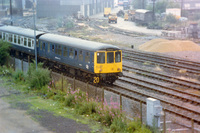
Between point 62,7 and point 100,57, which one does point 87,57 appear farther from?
point 62,7

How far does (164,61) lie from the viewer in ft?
101

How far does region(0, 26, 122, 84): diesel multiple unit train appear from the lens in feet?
69.7

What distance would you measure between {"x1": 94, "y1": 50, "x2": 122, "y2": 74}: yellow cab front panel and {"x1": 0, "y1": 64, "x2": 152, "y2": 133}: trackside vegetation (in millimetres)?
2780

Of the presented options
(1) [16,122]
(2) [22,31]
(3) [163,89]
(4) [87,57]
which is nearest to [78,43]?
(4) [87,57]

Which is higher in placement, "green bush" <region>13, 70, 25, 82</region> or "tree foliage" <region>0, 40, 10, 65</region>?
"tree foliage" <region>0, 40, 10, 65</region>

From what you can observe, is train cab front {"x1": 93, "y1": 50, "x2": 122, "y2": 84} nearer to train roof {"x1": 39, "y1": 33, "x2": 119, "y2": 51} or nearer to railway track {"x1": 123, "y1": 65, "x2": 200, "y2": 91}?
train roof {"x1": 39, "y1": 33, "x2": 119, "y2": 51}

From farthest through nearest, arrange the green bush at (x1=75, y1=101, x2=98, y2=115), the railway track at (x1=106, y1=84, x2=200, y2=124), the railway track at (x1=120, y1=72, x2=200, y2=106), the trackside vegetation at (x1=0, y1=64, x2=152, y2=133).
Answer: the railway track at (x1=120, y1=72, x2=200, y2=106)
the railway track at (x1=106, y1=84, x2=200, y2=124)
the green bush at (x1=75, y1=101, x2=98, y2=115)
the trackside vegetation at (x1=0, y1=64, x2=152, y2=133)

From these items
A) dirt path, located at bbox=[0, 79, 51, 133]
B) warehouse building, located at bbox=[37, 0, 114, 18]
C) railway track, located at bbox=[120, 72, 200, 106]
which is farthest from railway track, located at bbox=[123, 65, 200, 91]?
warehouse building, located at bbox=[37, 0, 114, 18]

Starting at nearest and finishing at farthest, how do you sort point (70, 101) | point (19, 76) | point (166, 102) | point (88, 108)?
point (88, 108), point (70, 101), point (166, 102), point (19, 76)

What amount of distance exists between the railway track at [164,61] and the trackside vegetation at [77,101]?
11.9m

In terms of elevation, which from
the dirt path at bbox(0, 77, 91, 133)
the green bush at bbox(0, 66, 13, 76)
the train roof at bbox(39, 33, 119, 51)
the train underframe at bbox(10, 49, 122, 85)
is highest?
the train roof at bbox(39, 33, 119, 51)

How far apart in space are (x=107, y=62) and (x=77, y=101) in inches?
217

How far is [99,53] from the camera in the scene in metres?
21.1

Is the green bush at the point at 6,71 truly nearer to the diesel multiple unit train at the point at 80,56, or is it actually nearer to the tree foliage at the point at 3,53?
the tree foliage at the point at 3,53
